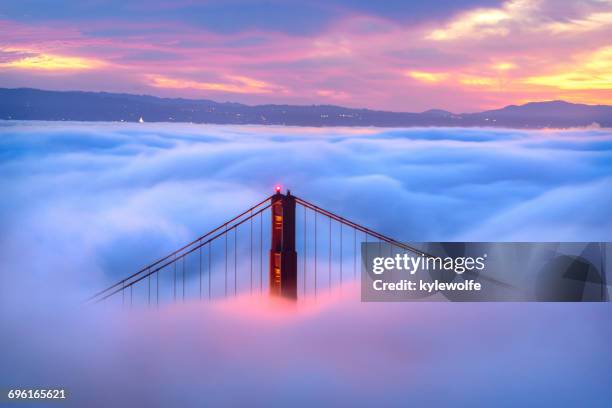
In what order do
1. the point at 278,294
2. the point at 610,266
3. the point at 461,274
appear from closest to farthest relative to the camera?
the point at 461,274 → the point at 610,266 → the point at 278,294

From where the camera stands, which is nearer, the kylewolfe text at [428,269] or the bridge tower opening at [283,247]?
the kylewolfe text at [428,269]

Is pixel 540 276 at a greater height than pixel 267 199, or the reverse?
pixel 267 199

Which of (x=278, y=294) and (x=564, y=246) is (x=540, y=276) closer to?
(x=564, y=246)

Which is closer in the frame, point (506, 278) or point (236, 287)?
point (506, 278)

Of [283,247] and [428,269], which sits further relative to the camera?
[283,247]

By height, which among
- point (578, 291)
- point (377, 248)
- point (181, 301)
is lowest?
point (181, 301)

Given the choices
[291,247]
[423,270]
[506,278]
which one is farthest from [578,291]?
[291,247]

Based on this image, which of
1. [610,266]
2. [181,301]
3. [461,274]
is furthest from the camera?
[181,301]

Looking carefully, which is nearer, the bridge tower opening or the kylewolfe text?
the kylewolfe text
